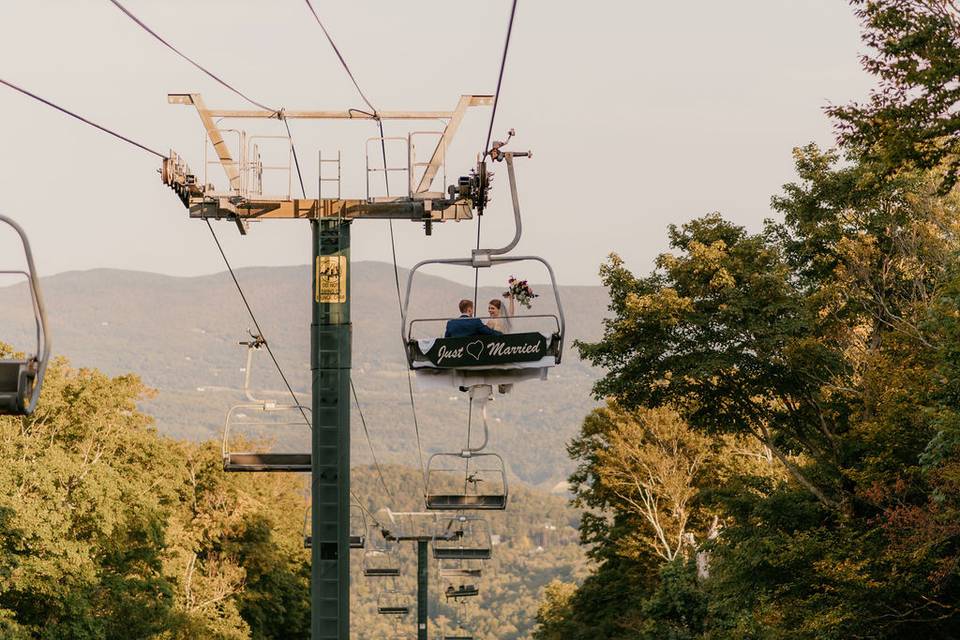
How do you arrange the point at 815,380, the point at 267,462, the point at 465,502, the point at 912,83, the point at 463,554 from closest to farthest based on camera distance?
the point at 912,83 < the point at 267,462 < the point at 465,502 < the point at 815,380 < the point at 463,554

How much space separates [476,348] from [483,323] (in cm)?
95

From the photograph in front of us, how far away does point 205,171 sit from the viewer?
2570cm

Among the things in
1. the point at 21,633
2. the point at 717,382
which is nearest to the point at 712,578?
the point at 717,382

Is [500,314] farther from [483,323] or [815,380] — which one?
[815,380]

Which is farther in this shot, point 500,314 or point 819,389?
point 819,389

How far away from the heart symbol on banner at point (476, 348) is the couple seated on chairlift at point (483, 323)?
0.18 metres

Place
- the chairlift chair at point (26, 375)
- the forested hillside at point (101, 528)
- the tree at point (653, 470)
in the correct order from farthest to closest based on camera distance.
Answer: the tree at point (653, 470)
the forested hillside at point (101, 528)
the chairlift chair at point (26, 375)

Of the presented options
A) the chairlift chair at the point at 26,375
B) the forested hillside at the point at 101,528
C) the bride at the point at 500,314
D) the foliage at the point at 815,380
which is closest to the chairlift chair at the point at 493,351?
the bride at the point at 500,314

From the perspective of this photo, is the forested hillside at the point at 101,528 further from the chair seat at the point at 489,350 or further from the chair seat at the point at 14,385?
the chair seat at the point at 14,385

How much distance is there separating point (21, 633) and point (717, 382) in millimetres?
19346

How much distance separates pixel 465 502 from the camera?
3609cm

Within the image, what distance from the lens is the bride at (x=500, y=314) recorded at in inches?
854

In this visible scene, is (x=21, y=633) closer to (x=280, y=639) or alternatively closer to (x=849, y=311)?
(x=849, y=311)

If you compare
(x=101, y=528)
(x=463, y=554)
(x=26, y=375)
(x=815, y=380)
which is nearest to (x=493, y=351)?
(x=26, y=375)
